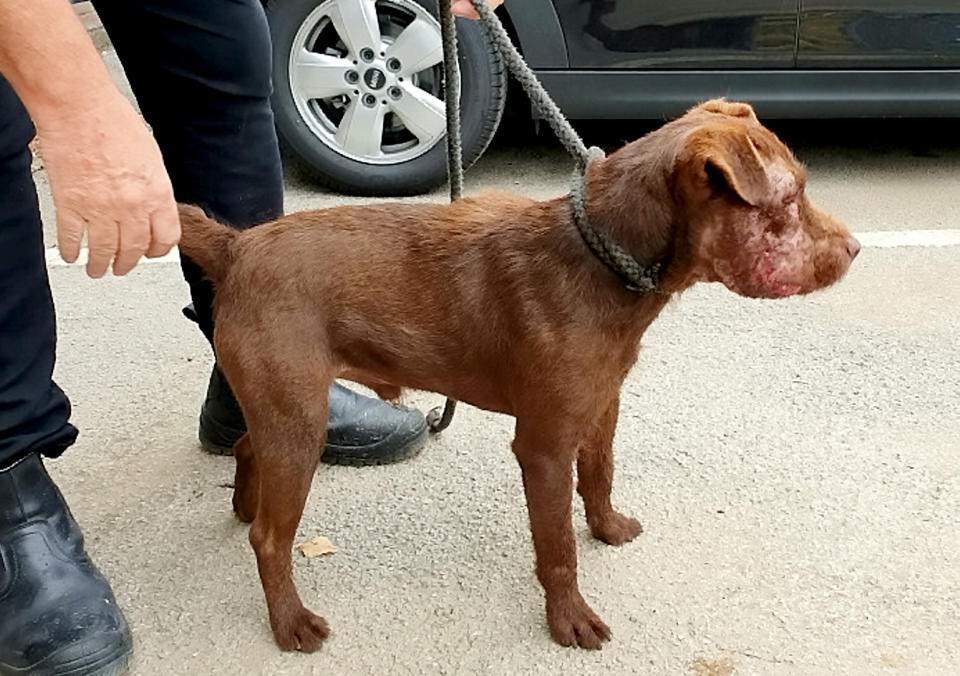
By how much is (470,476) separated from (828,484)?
90 centimetres

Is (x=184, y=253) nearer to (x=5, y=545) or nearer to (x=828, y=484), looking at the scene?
(x=5, y=545)

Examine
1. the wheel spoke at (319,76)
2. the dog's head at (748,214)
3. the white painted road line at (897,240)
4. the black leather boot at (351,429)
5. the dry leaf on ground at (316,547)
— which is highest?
the dog's head at (748,214)

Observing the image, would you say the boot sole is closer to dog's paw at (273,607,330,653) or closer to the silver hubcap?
dog's paw at (273,607,330,653)

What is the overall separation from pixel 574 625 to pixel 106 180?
1.30m

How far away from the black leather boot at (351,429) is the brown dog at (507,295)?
597mm

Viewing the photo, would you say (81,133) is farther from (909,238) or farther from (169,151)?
(909,238)

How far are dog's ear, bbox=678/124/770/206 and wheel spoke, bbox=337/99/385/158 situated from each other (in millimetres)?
2996

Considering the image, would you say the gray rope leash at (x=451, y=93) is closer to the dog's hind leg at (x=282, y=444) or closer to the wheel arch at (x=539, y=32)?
the dog's hind leg at (x=282, y=444)

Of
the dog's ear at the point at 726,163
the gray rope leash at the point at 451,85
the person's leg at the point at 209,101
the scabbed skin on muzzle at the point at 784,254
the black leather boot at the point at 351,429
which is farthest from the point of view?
the black leather boot at the point at 351,429

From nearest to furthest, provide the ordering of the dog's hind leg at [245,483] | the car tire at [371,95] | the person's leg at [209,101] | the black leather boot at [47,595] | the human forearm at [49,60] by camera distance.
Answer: the human forearm at [49,60] → the black leather boot at [47,595] → the person's leg at [209,101] → the dog's hind leg at [245,483] → the car tire at [371,95]

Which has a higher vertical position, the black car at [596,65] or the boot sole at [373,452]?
the black car at [596,65]

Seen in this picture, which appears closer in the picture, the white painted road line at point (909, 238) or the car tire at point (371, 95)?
the white painted road line at point (909, 238)

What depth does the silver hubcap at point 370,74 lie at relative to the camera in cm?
471

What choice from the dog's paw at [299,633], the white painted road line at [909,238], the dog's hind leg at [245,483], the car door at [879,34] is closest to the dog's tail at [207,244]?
the dog's hind leg at [245,483]
